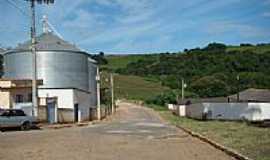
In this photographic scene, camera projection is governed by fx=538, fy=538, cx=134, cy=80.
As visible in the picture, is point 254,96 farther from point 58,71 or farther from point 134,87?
point 134,87

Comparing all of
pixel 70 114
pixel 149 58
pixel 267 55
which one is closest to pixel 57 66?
pixel 70 114

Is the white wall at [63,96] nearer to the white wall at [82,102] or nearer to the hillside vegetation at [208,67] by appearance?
the white wall at [82,102]

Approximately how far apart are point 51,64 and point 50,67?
441mm

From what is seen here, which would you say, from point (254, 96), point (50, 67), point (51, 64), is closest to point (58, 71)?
point (50, 67)

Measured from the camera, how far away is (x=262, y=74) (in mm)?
114500

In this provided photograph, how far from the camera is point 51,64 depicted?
205ft

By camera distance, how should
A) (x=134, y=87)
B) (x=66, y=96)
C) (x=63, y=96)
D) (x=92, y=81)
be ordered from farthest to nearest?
(x=134, y=87), (x=92, y=81), (x=63, y=96), (x=66, y=96)

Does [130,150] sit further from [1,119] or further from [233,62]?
[233,62]

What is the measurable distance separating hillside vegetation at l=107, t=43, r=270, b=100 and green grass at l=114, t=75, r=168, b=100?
4078 mm

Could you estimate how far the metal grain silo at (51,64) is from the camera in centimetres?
6178

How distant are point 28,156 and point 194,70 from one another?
12349 centimetres

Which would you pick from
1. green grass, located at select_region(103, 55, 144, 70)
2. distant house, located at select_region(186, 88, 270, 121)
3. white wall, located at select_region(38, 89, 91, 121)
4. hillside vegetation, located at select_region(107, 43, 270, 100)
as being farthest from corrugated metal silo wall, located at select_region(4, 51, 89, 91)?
green grass, located at select_region(103, 55, 144, 70)

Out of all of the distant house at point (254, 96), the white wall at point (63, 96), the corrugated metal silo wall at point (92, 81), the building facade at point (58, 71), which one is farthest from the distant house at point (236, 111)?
the distant house at point (254, 96)

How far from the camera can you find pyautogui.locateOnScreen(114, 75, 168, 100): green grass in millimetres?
142875
